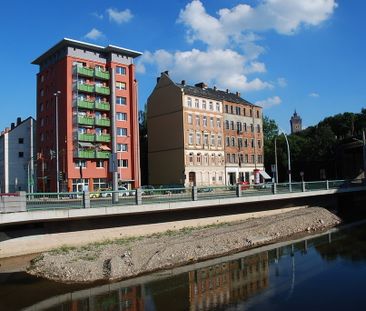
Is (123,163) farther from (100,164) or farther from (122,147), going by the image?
(100,164)

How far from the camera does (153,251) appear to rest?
949 inches

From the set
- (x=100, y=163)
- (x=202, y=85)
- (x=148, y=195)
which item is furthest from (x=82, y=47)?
(x=148, y=195)

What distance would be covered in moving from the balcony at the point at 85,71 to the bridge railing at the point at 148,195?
33796mm

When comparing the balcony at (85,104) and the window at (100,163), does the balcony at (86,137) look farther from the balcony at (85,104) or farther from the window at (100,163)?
the balcony at (85,104)

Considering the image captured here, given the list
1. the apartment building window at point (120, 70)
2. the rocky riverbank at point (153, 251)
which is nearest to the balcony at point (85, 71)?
the apartment building window at point (120, 70)

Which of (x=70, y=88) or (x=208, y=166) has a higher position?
(x=70, y=88)

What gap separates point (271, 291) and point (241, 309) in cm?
295

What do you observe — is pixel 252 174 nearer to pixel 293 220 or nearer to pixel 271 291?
pixel 293 220

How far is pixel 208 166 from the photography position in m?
74.6

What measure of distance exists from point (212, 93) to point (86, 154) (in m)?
27.3

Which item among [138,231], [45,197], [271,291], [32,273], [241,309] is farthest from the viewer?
[138,231]

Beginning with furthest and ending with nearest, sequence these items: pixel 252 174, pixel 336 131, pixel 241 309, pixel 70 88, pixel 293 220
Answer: pixel 336 131 < pixel 252 174 < pixel 70 88 < pixel 293 220 < pixel 241 309

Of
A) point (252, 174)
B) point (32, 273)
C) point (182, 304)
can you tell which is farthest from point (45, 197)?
point (252, 174)

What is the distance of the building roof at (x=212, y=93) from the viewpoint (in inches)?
2933
